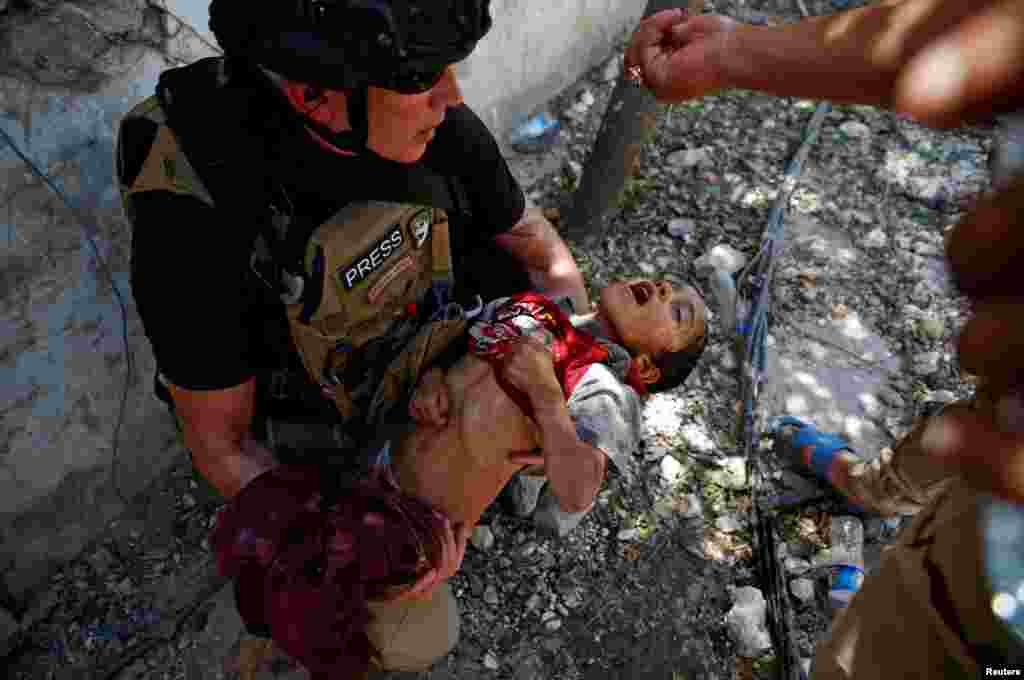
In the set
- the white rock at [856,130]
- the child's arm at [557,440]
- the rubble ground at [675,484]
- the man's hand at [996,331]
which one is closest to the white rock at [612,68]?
the rubble ground at [675,484]

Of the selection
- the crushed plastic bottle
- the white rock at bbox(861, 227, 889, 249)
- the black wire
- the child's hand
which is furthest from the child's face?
the white rock at bbox(861, 227, 889, 249)

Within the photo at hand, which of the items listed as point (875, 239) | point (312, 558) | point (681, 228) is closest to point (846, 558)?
point (681, 228)

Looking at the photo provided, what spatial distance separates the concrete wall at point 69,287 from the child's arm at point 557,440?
142 cm

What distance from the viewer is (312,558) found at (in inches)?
86.9

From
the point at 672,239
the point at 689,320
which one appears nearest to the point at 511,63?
the point at 672,239

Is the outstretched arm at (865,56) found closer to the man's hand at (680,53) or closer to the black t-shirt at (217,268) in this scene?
the man's hand at (680,53)

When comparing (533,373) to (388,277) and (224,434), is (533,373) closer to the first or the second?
(388,277)

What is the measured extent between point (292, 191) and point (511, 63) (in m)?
2.46

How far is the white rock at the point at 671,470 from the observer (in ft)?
11.6

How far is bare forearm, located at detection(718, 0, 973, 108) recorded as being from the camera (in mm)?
1271

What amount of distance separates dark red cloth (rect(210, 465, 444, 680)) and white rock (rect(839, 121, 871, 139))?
4479 millimetres

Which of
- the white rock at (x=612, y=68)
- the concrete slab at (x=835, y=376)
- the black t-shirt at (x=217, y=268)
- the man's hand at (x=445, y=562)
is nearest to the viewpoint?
the black t-shirt at (x=217, y=268)

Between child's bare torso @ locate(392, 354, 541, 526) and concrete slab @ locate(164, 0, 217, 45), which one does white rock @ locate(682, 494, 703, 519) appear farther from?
concrete slab @ locate(164, 0, 217, 45)

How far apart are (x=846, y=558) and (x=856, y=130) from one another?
332cm
